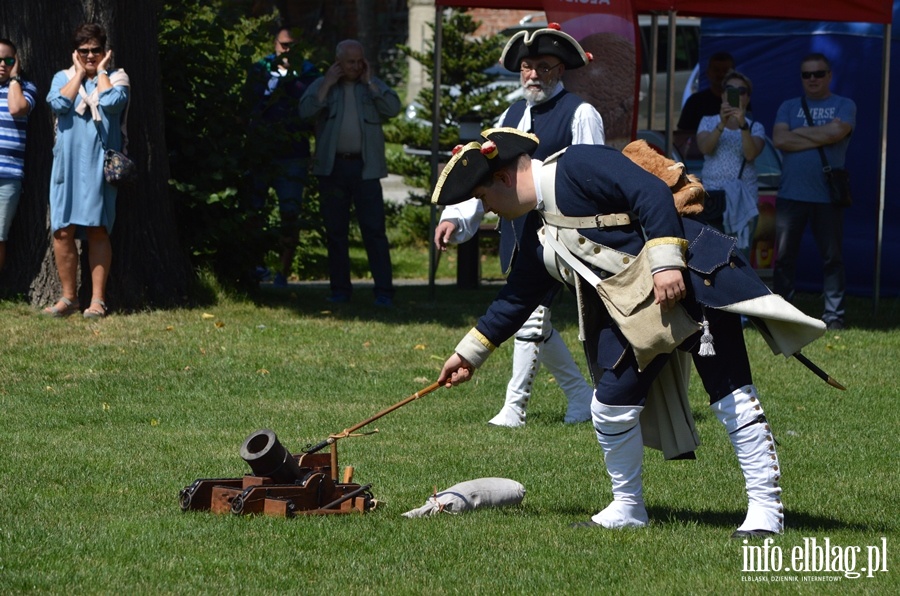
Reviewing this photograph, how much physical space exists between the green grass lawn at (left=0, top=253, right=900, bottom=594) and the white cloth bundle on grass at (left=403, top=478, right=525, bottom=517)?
73mm

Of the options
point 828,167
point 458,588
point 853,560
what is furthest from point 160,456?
point 828,167

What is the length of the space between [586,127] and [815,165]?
505cm

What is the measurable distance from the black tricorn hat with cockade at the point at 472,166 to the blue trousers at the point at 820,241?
289 inches

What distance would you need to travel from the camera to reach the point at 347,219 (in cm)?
1309

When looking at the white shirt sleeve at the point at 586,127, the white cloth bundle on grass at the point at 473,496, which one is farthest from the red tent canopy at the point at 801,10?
the white cloth bundle on grass at the point at 473,496

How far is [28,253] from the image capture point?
11.6 m

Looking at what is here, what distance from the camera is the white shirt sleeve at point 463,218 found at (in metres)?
7.18

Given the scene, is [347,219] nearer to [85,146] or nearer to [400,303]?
[400,303]

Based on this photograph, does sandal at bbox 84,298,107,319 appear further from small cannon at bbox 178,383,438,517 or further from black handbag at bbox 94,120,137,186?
small cannon at bbox 178,383,438,517

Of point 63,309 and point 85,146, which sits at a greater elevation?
point 85,146

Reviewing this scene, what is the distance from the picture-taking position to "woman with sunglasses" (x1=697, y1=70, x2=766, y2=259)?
1187 cm

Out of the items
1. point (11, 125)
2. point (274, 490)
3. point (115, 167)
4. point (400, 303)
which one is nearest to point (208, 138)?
point (115, 167)

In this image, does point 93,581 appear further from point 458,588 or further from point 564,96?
point 564,96

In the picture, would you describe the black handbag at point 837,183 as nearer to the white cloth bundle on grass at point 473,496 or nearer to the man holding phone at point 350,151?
the man holding phone at point 350,151
